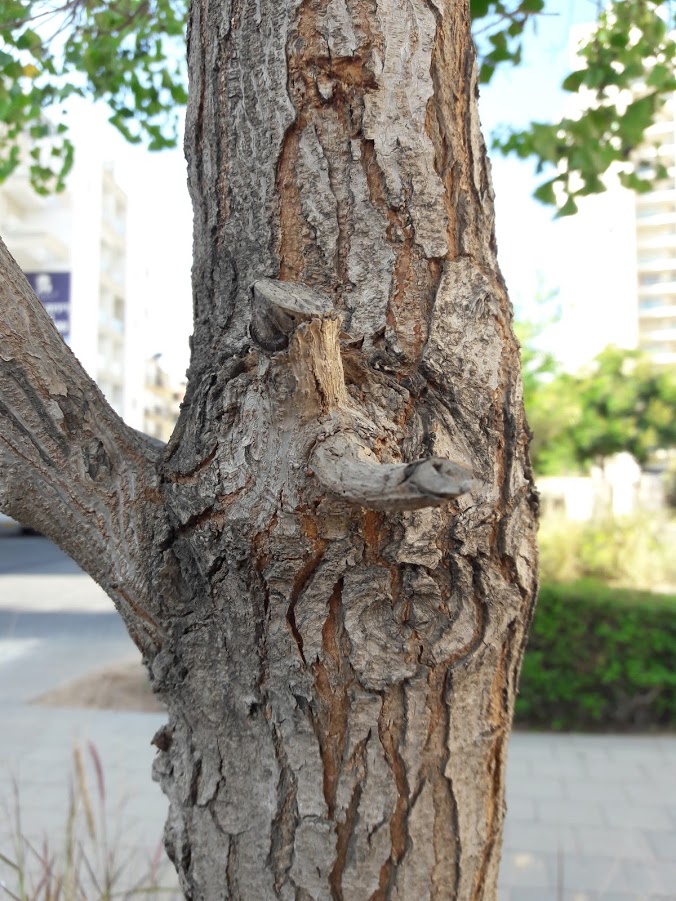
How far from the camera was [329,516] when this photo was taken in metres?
1.16

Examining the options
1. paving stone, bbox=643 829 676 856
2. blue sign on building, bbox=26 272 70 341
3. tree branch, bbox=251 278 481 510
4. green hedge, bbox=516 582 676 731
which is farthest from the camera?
blue sign on building, bbox=26 272 70 341

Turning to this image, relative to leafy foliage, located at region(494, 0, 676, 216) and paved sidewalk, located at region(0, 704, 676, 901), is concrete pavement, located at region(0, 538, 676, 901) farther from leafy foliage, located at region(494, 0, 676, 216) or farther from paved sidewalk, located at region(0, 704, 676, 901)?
leafy foliage, located at region(494, 0, 676, 216)

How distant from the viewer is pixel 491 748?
1375mm

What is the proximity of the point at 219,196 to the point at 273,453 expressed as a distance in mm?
502

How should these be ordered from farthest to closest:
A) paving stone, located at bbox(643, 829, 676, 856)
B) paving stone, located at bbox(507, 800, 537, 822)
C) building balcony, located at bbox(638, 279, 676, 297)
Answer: building balcony, located at bbox(638, 279, 676, 297) → paving stone, located at bbox(507, 800, 537, 822) → paving stone, located at bbox(643, 829, 676, 856)

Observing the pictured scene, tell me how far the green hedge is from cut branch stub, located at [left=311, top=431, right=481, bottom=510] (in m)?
4.74

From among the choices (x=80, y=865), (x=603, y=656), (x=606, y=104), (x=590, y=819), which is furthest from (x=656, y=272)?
(x=80, y=865)

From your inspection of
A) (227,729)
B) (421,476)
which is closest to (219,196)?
(421,476)

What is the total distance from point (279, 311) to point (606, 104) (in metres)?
3.59

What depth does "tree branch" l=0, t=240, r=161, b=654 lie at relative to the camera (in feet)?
4.36

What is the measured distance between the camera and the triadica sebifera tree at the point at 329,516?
125 cm

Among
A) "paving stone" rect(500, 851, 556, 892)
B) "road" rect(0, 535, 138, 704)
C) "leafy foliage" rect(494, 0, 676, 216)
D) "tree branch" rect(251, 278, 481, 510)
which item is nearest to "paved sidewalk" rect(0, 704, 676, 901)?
"paving stone" rect(500, 851, 556, 892)

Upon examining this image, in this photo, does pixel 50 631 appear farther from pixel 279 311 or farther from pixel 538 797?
pixel 279 311

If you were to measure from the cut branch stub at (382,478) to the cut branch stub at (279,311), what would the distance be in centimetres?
16
